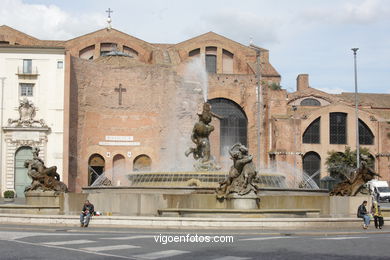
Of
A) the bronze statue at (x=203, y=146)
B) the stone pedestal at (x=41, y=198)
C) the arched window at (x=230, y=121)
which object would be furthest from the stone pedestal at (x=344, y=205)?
the arched window at (x=230, y=121)

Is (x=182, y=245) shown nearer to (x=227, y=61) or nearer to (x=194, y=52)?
(x=194, y=52)

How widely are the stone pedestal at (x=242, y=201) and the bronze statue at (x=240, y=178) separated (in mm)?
124

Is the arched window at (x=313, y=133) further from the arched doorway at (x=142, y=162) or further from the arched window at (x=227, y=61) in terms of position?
the arched doorway at (x=142, y=162)

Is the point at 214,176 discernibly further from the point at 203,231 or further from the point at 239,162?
the point at 203,231

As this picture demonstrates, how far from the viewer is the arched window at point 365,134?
188ft

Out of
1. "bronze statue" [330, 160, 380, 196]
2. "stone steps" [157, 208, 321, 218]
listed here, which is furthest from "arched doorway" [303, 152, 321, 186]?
"stone steps" [157, 208, 321, 218]

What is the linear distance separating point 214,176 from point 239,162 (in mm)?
4252

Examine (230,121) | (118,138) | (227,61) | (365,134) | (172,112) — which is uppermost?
(227,61)

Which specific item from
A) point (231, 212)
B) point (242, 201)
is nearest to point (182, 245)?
point (231, 212)

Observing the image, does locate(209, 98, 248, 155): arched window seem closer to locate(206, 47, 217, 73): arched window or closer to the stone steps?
locate(206, 47, 217, 73): arched window

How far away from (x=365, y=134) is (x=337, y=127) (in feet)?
8.54

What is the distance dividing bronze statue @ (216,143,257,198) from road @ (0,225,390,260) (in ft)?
7.94

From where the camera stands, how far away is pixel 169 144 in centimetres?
5291

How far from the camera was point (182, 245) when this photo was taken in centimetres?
1326
